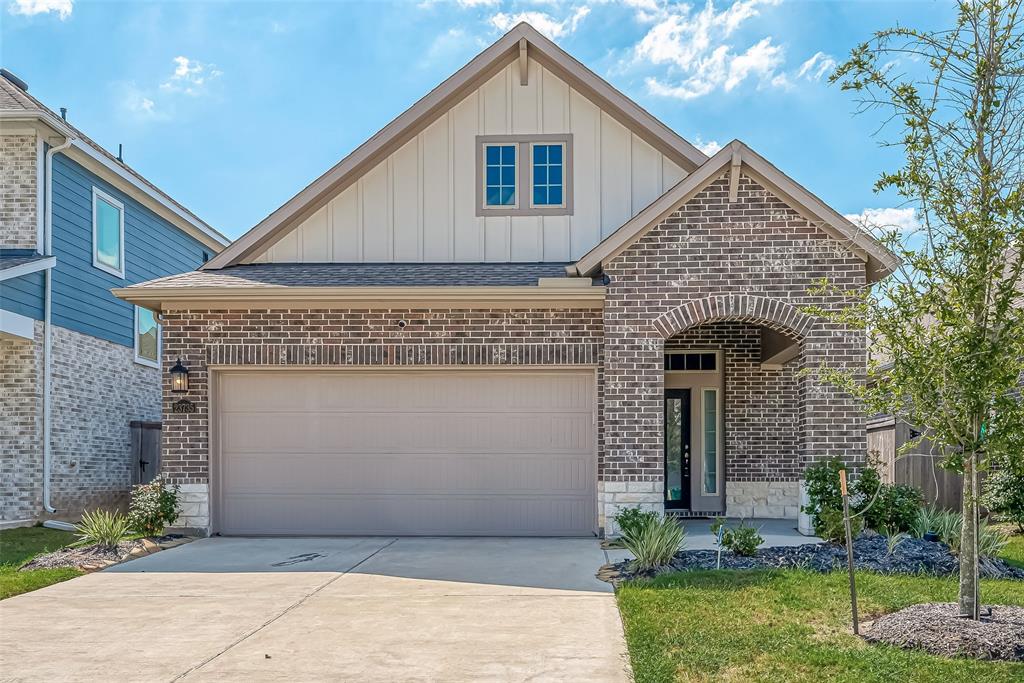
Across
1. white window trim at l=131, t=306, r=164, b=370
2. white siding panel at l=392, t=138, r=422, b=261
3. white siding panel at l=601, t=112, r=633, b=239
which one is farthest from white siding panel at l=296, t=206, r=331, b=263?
white window trim at l=131, t=306, r=164, b=370

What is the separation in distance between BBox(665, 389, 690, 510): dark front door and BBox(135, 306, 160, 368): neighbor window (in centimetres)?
970

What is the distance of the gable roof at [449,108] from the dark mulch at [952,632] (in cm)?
737

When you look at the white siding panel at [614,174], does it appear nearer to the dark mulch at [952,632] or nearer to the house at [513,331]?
the house at [513,331]

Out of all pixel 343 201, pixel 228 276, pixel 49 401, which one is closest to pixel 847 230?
pixel 343 201

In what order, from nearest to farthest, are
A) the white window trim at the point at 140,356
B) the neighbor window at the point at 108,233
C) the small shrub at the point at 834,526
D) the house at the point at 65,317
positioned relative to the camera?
the small shrub at the point at 834,526 → the house at the point at 65,317 → the neighbor window at the point at 108,233 → the white window trim at the point at 140,356

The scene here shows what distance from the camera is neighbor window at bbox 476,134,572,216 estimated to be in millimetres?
12594

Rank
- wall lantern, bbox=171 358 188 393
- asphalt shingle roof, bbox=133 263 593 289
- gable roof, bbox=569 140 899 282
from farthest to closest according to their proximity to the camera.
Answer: wall lantern, bbox=171 358 188 393
asphalt shingle roof, bbox=133 263 593 289
gable roof, bbox=569 140 899 282

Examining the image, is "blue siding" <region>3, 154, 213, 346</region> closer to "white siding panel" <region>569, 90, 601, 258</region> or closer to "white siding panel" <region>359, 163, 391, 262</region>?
"white siding panel" <region>359, 163, 391, 262</region>

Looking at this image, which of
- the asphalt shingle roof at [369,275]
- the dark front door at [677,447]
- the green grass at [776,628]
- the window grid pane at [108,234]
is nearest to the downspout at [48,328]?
the window grid pane at [108,234]

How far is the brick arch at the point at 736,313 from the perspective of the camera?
1073cm

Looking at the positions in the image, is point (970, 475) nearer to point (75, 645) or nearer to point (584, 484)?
point (584, 484)

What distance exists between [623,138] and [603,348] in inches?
130

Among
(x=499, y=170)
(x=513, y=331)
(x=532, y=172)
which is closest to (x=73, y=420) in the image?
(x=513, y=331)

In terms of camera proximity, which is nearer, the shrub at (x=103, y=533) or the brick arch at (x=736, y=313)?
the shrub at (x=103, y=533)
